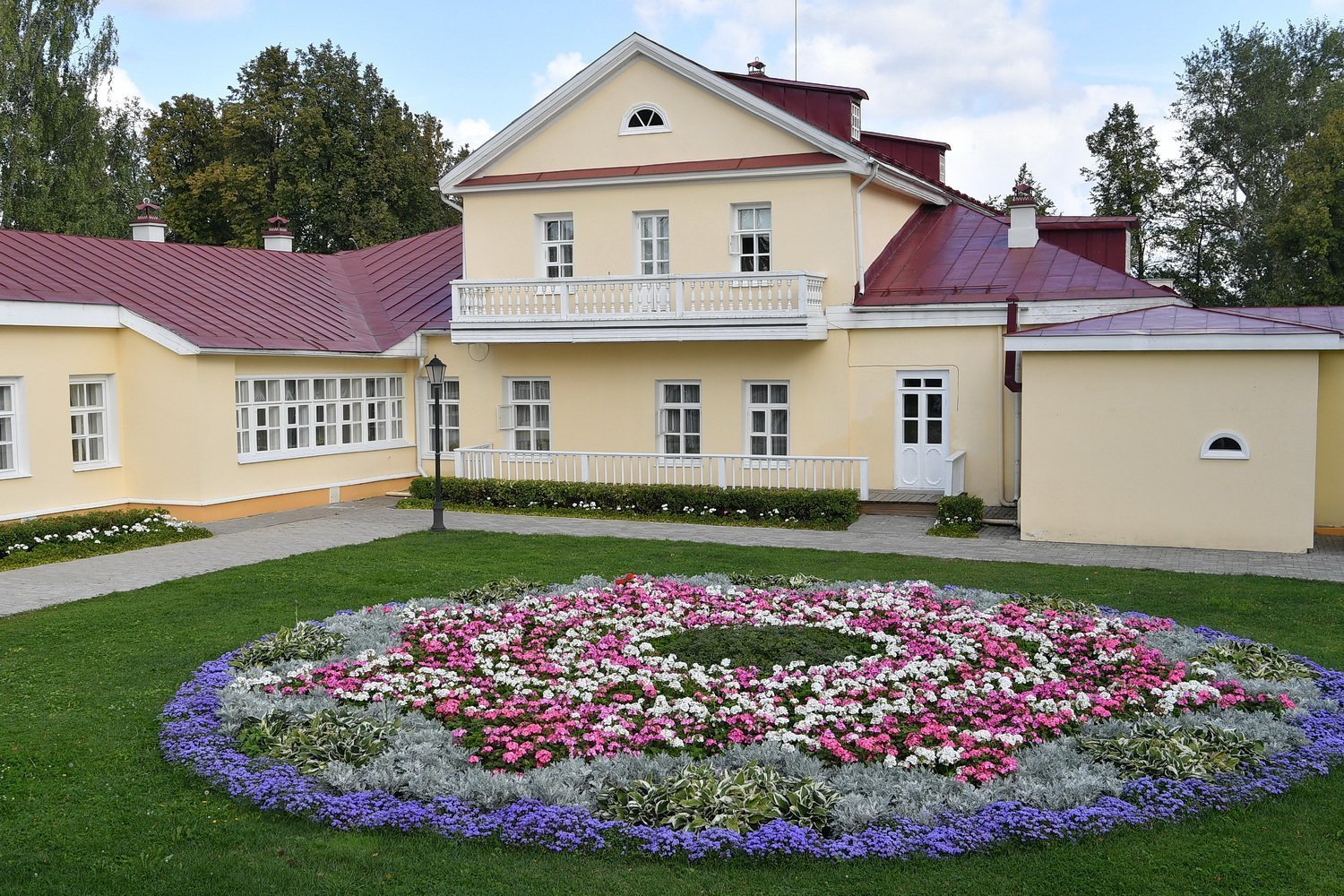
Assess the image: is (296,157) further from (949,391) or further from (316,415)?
(949,391)

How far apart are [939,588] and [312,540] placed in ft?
27.9

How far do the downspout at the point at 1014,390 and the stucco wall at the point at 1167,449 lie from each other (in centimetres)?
204

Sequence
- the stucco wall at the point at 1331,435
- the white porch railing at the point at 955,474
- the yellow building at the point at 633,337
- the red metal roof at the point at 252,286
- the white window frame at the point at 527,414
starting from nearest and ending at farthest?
the stucco wall at the point at 1331,435, the yellow building at the point at 633,337, the red metal roof at the point at 252,286, the white porch railing at the point at 955,474, the white window frame at the point at 527,414

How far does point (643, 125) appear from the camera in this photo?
20531 mm

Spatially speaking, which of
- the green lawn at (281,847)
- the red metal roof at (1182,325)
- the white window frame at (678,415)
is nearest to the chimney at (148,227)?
the white window frame at (678,415)

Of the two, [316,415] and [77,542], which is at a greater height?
[316,415]

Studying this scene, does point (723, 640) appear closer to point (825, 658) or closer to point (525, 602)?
point (825, 658)

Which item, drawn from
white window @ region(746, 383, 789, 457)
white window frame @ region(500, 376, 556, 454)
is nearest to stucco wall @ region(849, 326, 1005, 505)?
white window @ region(746, 383, 789, 457)

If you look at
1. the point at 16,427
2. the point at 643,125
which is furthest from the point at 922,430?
the point at 16,427

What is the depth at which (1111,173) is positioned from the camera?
35.3 metres

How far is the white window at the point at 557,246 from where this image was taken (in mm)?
21469

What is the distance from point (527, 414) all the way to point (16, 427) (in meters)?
8.38

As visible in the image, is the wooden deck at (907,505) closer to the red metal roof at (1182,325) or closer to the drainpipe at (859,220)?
the drainpipe at (859,220)

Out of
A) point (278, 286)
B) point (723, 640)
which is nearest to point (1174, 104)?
point (278, 286)
